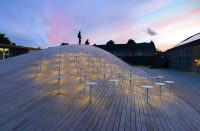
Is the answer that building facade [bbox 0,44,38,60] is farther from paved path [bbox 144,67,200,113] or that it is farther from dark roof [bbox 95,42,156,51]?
dark roof [bbox 95,42,156,51]

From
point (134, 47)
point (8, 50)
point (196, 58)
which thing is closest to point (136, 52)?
point (134, 47)

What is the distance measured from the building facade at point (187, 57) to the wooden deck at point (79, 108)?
23877 millimetres

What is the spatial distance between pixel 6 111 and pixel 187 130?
6.60 metres

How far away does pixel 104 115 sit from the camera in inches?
295

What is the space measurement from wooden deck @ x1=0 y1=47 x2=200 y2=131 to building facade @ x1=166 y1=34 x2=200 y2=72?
23.9 m

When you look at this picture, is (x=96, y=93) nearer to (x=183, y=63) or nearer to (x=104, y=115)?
(x=104, y=115)

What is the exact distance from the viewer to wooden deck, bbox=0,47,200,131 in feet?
21.7

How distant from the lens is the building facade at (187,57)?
32.1 meters

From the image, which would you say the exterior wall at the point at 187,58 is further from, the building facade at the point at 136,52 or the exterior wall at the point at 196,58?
the building facade at the point at 136,52

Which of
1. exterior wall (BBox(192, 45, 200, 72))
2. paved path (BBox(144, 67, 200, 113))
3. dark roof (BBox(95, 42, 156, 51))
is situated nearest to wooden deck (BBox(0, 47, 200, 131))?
paved path (BBox(144, 67, 200, 113))

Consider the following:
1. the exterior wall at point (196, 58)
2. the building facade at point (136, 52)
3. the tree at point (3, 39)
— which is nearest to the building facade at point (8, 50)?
the tree at point (3, 39)

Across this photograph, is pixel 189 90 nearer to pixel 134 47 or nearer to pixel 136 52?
pixel 136 52

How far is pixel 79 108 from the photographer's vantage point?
8133 millimetres

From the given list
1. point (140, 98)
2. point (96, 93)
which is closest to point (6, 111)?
point (96, 93)
